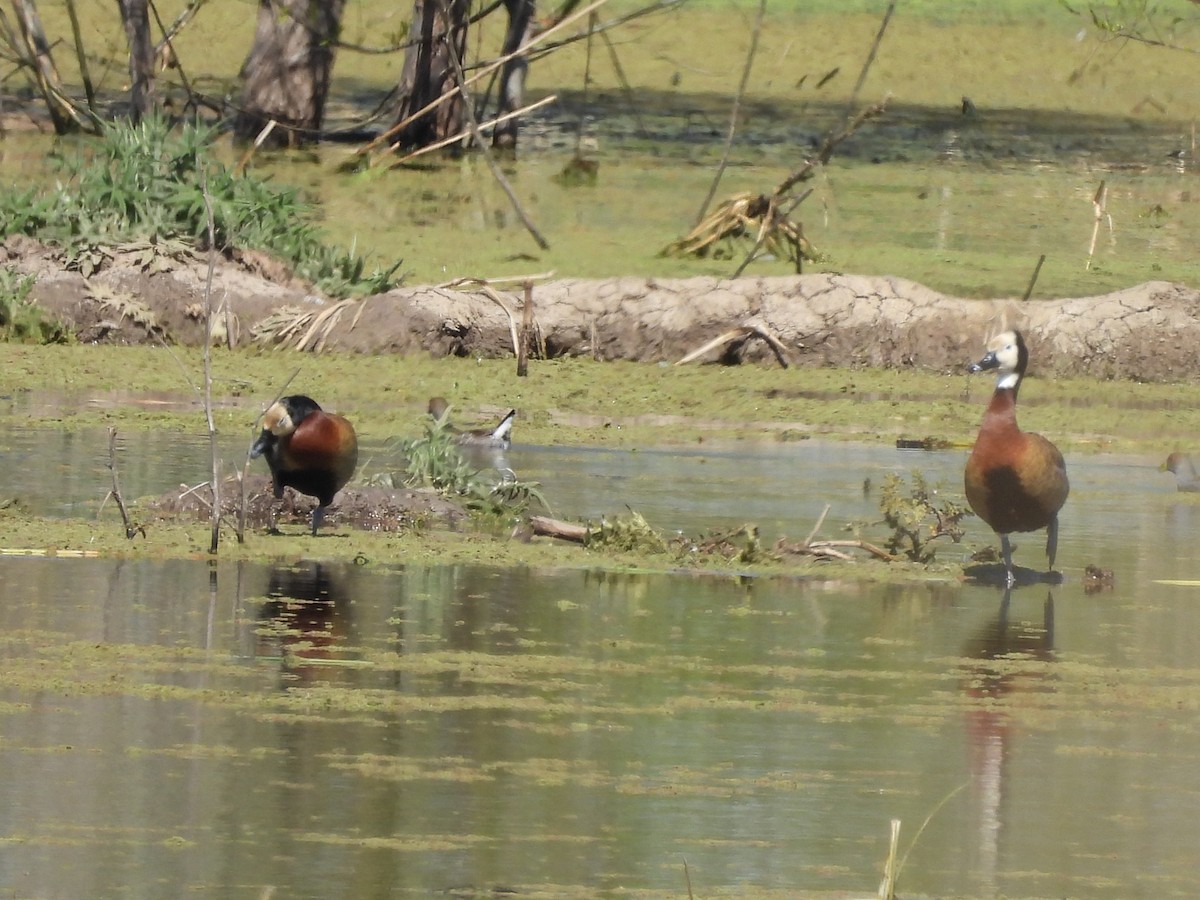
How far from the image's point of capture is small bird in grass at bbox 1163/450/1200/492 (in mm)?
11531

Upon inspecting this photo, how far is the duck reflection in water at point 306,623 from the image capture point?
6859mm

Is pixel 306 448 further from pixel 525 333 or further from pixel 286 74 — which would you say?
pixel 286 74

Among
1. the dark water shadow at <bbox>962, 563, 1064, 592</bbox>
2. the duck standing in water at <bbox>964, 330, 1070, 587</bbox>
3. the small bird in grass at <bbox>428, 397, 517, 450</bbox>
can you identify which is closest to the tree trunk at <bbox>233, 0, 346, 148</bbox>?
the small bird in grass at <bbox>428, 397, 517, 450</bbox>

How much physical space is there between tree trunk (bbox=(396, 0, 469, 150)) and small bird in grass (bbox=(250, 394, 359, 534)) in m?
11.6

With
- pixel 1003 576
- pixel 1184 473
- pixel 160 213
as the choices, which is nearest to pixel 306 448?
pixel 1003 576

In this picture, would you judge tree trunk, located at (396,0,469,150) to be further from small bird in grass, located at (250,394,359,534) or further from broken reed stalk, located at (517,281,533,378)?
small bird in grass, located at (250,394,359,534)

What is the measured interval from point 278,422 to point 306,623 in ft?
5.21

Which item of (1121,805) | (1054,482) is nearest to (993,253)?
(1054,482)

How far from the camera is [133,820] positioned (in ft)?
17.2

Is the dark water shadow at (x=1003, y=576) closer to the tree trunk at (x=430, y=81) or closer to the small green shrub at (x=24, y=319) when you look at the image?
the small green shrub at (x=24, y=319)

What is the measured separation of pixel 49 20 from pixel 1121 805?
3035 centimetres

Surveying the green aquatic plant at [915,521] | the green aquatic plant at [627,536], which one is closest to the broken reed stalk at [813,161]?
the green aquatic plant at [915,521]

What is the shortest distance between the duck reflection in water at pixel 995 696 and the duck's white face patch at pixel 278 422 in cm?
239

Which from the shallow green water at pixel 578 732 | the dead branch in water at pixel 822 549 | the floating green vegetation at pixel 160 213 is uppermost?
the floating green vegetation at pixel 160 213
